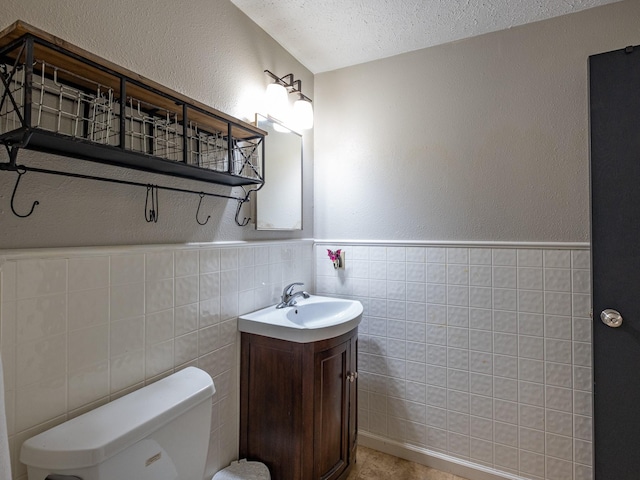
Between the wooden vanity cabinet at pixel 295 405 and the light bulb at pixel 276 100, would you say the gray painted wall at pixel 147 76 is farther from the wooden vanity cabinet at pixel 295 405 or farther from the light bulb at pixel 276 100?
the wooden vanity cabinet at pixel 295 405

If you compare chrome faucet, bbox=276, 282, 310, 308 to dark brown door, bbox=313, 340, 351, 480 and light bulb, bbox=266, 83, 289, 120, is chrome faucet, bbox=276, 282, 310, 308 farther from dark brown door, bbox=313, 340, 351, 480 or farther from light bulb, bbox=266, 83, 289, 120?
light bulb, bbox=266, 83, 289, 120

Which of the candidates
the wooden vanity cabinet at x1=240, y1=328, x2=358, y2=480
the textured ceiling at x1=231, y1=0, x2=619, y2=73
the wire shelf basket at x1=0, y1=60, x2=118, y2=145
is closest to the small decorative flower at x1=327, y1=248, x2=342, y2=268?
the wooden vanity cabinet at x1=240, y1=328, x2=358, y2=480

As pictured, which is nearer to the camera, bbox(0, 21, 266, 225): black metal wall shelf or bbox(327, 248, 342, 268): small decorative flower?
bbox(0, 21, 266, 225): black metal wall shelf

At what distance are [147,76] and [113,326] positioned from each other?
0.88 metres

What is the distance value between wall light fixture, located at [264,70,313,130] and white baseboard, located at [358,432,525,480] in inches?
76.5

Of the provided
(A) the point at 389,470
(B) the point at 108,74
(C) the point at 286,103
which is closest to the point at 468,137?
(C) the point at 286,103

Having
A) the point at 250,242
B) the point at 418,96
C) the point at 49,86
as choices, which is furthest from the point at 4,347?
the point at 418,96

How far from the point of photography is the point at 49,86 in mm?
912

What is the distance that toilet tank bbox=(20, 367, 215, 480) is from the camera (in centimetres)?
78

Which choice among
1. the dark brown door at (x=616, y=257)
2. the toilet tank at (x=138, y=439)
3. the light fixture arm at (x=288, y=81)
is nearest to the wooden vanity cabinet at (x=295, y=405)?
the toilet tank at (x=138, y=439)

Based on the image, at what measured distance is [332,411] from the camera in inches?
60.0

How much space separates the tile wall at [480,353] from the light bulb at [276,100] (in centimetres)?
90

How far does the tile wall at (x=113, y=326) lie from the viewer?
846 mm

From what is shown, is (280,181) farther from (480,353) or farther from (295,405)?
(480,353)
